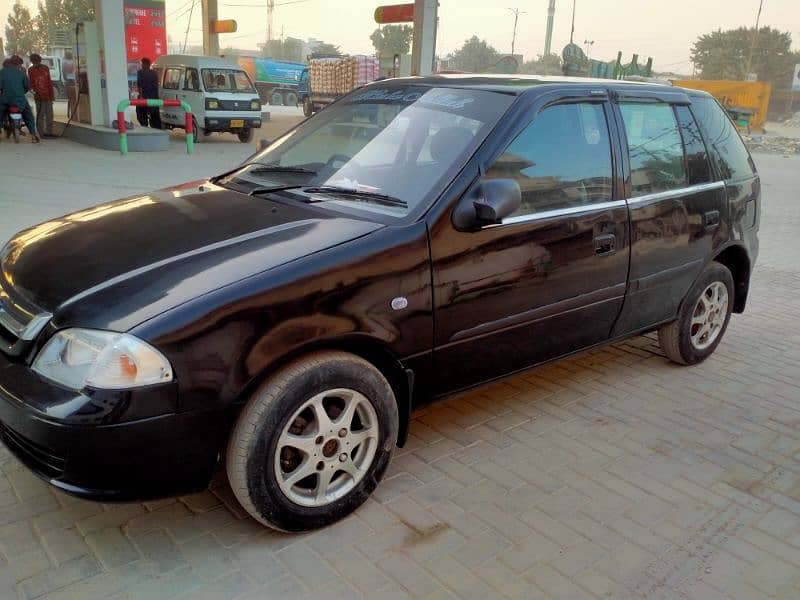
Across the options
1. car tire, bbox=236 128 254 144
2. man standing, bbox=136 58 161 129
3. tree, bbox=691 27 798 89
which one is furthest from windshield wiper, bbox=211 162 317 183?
tree, bbox=691 27 798 89

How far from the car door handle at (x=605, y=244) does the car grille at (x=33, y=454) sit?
2.59 metres

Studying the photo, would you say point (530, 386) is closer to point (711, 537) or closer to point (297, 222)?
point (711, 537)

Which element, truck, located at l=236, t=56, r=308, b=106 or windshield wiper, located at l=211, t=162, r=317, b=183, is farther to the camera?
truck, located at l=236, t=56, r=308, b=106

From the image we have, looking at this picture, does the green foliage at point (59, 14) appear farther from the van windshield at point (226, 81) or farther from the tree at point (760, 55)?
the tree at point (760, 55)

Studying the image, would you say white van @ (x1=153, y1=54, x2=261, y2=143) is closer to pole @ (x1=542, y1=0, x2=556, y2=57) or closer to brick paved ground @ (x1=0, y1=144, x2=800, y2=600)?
brick paved ground @ (x1=0, y1=144, x2=800, y2=600)

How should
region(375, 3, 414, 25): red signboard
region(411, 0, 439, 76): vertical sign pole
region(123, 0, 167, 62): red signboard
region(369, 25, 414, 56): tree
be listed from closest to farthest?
region(411, 0, 439, 76): vertical sign pole → region(375, 3, 414, 25): red signboard → region(123, 0, 167, 62): red signboard → region(369, 25, 414, 56): tree

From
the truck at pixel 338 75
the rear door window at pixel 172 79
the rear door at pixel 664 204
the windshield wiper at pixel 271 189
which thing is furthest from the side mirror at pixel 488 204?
the truck at pixel 338 75

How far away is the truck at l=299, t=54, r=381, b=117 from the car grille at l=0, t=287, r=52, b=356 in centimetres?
2521

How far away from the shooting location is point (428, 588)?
249 centimetres

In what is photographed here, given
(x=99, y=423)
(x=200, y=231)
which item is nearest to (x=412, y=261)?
(x=200, y=231)

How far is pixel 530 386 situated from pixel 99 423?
273 cm

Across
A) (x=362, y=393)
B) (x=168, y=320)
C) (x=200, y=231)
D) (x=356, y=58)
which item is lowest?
(x=362, y=393)

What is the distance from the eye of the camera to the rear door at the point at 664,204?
3.79 meters

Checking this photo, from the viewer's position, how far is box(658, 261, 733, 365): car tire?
4.44 m
